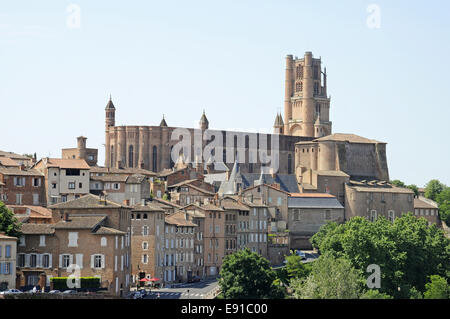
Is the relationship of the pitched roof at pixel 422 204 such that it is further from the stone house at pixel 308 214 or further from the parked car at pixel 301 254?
the parked car at pixel 301 254

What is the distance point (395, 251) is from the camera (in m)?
101

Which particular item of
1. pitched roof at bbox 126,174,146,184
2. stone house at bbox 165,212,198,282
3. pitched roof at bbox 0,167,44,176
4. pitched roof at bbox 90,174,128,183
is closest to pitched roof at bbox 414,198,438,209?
pitched roof at bbox 126,174,146,184

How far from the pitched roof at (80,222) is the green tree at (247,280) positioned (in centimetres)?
1063

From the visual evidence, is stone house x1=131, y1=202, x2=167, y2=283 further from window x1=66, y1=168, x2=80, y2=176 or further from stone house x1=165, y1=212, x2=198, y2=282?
window x1=66, y1=168, x2=80, y2=176

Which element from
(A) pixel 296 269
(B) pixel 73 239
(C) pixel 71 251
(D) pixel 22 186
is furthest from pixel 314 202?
(C) pixel 71 251

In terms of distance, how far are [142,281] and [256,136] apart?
93.7 meters

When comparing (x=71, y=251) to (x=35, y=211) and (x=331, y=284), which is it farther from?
(x=331, y=284)

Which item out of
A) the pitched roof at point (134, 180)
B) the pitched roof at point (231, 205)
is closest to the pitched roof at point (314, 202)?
the pitched roof at point (231, 205)

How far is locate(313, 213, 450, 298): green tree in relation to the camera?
321 ft

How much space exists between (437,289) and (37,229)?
116 ft

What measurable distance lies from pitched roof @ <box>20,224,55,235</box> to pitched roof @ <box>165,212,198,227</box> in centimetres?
2317
